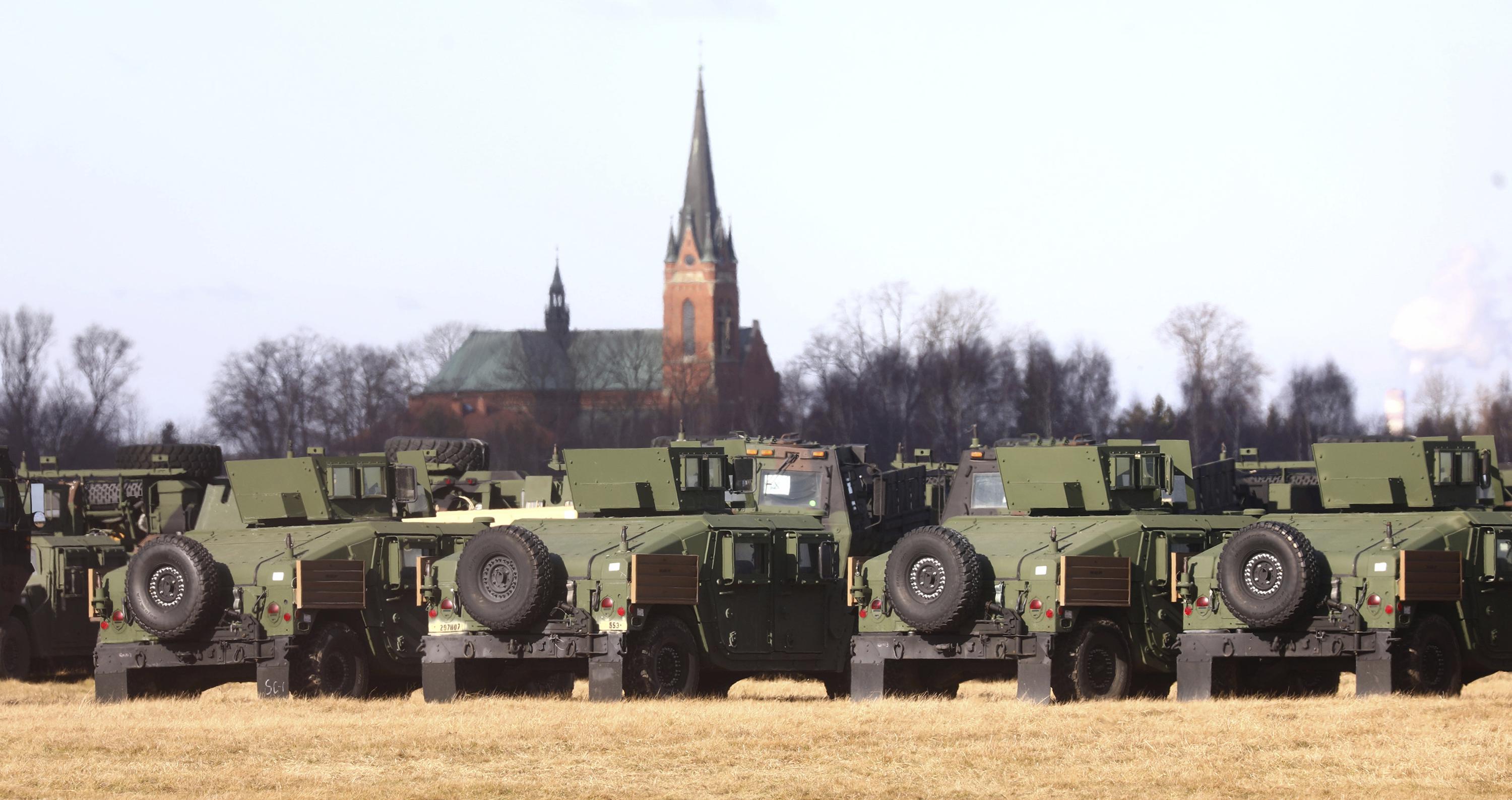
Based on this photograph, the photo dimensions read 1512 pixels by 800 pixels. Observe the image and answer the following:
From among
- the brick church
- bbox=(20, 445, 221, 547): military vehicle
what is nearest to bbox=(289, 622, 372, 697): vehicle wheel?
bbox=(20, 445, 221, 547): military vehicle

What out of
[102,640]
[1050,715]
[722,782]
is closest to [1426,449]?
[1050,715]

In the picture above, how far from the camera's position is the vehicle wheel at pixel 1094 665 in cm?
1995

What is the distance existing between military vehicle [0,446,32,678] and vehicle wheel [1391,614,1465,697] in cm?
1641

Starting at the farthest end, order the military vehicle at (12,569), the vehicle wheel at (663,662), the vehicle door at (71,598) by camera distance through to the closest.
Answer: the vehicle door at (71,598)
the military vehicle at (12,569)
the vehicle wheel at (663,662)

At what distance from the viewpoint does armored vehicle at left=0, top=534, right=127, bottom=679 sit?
2705 centimetres

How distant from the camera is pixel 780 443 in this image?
25328mm

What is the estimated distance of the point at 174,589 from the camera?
20.8m

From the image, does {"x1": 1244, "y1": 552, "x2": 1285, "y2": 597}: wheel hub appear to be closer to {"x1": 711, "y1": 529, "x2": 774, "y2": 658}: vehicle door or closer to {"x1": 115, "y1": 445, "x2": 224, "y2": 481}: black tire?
{"x1": 711, "y1": 529, "x2": 774, "y2": 658}: vehicle door

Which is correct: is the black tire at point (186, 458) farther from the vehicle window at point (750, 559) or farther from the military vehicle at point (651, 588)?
the vehicle window at point (750, 559)

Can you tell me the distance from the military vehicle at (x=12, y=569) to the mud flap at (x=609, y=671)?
10173mm

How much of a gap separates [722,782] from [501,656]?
21.1 ft

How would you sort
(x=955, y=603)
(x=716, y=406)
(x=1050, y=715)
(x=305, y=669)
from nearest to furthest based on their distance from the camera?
(x=1050, y=715) < (x=955, y=603) < (x=305, y=669) < (x=716, y=406)

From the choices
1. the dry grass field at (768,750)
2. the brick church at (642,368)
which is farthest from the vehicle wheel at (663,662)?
the brick church at (642,368)

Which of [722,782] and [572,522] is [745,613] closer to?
[572,522]
